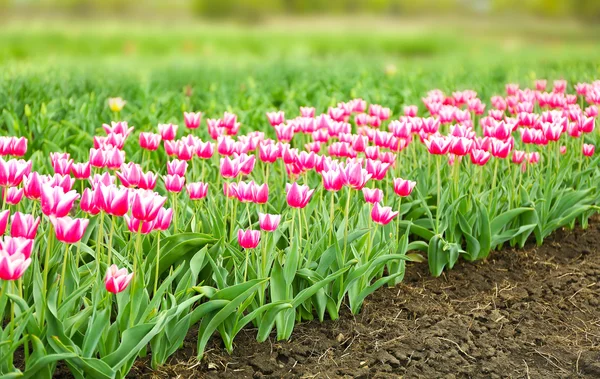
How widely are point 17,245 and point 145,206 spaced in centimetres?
42

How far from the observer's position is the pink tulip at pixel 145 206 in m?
2.41

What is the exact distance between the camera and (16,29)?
22203 mm

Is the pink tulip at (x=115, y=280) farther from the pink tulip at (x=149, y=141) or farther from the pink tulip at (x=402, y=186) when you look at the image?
the pink tulip at (x=149, y=141)

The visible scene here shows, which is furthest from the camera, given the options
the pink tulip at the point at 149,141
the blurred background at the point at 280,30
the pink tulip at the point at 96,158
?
the blurred background at the point at 280,30

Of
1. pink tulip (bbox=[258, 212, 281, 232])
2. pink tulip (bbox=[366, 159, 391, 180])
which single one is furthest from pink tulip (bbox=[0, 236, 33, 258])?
pink tulip (bbox=[366, 159, 391, 180])

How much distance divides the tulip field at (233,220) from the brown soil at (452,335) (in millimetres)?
73

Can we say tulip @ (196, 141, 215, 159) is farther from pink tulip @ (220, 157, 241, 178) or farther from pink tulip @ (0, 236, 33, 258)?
pink tulip @ (0, 236, 33, 258)

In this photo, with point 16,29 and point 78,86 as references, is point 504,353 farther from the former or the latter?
point 16,29

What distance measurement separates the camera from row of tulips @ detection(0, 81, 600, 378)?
2461 mm

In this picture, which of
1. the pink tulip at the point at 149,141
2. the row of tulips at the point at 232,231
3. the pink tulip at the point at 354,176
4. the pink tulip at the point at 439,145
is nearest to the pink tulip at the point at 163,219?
the row of tulips at the point at 232,231

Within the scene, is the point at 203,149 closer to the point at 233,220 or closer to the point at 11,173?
the point at 233,220

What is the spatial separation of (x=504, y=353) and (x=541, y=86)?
12.0 ft

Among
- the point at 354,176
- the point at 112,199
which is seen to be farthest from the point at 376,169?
the point at 112,199

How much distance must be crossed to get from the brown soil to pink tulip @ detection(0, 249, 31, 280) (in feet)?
2.51
